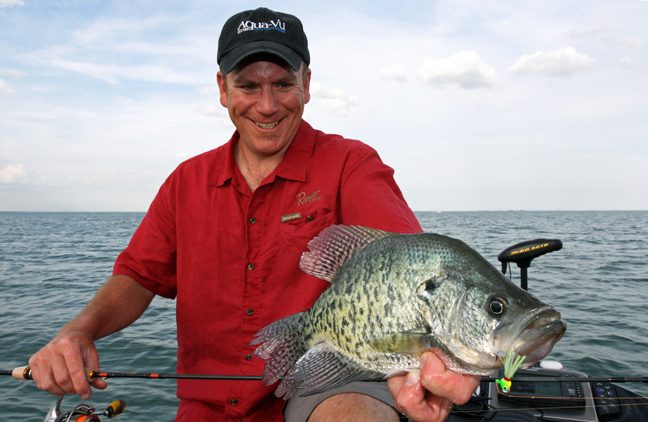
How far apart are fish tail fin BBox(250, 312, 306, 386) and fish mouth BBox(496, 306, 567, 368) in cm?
92

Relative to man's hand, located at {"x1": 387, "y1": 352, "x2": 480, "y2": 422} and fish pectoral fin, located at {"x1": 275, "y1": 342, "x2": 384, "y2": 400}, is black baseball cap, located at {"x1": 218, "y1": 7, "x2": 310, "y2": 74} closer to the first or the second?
fish pectoral fin, located at {"x1": 275, "y1": 342, "x2": 384, "y2": 400}

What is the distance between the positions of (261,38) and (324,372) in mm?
2146

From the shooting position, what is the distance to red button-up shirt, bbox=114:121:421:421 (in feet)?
10.0

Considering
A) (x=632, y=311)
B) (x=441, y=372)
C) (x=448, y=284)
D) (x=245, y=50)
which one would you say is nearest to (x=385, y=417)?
(x=441, y=372)

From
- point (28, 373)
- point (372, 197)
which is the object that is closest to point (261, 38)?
point (372, 197)

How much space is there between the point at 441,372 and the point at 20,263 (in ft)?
84.9

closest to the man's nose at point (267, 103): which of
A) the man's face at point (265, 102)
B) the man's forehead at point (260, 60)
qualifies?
the man's face at point (265, 102)

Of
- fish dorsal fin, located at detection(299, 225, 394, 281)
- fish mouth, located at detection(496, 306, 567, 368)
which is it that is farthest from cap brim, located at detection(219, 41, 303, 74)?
fish mouth, located at detection(496, 306, 567, 368)

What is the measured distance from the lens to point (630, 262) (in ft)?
69.7

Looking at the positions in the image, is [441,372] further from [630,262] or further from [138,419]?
[630,262]

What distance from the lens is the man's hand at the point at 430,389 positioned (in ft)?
5.89

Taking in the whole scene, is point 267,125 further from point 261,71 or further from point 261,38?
point 261,38

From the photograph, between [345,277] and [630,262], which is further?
[630,262]

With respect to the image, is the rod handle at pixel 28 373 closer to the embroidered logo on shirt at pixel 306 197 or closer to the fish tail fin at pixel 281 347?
the fish tail fin at pixel 281 347
